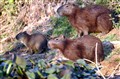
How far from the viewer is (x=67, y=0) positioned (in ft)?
40.3

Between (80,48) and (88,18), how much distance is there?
6.72 feet

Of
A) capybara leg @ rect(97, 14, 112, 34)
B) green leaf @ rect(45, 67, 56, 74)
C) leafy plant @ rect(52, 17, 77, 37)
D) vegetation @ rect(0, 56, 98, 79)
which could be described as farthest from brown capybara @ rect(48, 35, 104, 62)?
green leaf @ rect(45, 67, 56, 74)

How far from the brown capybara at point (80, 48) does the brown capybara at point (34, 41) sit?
2.08 metres

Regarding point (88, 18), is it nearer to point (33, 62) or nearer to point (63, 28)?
point (63, 28)

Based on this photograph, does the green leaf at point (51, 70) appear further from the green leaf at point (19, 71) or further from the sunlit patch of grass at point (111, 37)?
the sunlit patch of grass at point (111, 37)

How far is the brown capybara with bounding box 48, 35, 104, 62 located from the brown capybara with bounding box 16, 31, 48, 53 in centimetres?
208

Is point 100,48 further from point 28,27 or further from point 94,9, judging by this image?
point 28,27

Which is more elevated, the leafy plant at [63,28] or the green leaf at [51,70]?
the green leaf at [51,70]

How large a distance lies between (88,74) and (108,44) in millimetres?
5172

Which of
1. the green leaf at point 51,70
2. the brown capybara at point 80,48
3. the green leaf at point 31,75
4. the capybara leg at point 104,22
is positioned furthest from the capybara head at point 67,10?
the green leaf at point 31,75

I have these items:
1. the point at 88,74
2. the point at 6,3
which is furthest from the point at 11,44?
the point at 88,74

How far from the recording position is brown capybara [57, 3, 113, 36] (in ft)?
33.8

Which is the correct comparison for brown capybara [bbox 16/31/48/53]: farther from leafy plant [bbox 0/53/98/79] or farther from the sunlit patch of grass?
leafy plant [bbox 0/53/98/79]

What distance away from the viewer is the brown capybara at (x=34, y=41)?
10.8 meters
